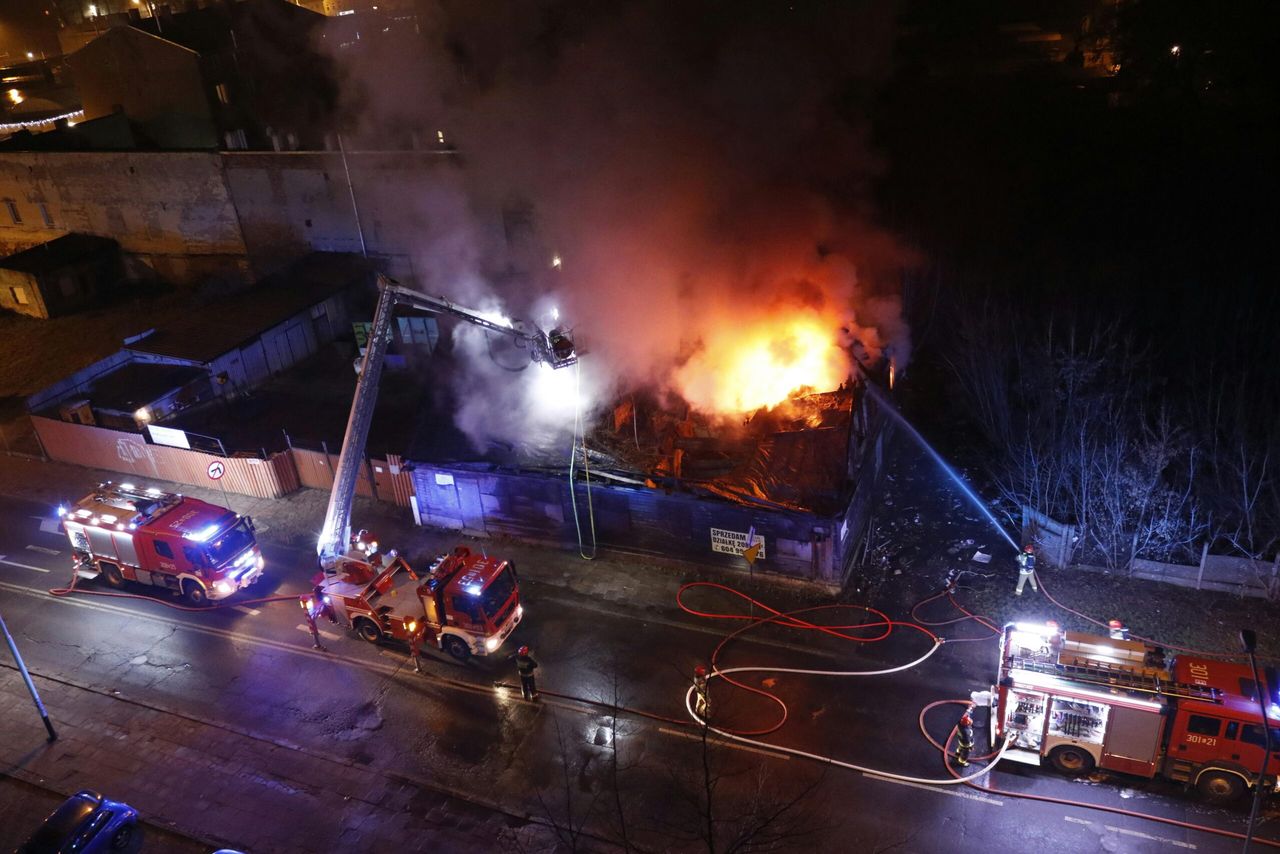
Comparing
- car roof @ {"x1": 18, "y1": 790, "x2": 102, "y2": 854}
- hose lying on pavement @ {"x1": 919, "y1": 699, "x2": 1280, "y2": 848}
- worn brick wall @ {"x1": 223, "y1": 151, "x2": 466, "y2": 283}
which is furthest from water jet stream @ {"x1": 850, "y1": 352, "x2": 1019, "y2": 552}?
car roof @ {"x1": 18, "y1": 790, "x2": 102, "y2": 854}

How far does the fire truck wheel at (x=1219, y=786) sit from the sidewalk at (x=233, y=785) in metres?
8.72

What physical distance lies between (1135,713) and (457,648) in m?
10.4

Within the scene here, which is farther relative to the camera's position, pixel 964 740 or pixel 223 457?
pixel 223 457

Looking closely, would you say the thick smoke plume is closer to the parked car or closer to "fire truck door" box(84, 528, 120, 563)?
"fire truck door" box(84, 528, 120, 563)

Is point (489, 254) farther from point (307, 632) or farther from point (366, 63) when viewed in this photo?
point (307, 632)

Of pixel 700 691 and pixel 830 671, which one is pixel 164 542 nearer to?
pixel 700 691

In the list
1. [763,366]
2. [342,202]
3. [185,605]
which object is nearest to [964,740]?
[763,366]

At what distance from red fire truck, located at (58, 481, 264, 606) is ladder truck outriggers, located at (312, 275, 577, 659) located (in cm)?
218

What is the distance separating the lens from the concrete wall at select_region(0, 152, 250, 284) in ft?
99.2

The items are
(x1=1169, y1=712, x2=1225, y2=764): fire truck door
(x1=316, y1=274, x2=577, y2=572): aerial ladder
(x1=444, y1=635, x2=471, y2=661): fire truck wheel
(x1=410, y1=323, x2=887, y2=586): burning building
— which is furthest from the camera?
(x1=410, y1=323, x2=887, y2=586): burning building

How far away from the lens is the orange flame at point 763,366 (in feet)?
65.3

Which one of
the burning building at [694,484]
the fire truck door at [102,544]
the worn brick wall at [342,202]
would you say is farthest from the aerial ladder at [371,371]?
the worn brick wall at [342,202]

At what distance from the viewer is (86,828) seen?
10797 millimetres

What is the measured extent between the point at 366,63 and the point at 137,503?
1757 centimetres
